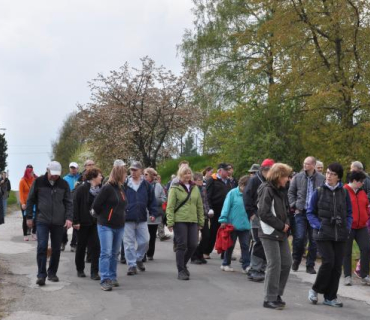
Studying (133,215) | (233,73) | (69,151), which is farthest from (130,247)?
(69,151)

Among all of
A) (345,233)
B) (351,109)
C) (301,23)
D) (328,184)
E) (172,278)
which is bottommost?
(172,278)

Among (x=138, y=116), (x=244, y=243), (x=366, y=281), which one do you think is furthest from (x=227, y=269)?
(x=138, y=116)

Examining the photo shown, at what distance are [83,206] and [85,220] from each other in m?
0.24

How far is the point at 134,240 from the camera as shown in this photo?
11.6 meters

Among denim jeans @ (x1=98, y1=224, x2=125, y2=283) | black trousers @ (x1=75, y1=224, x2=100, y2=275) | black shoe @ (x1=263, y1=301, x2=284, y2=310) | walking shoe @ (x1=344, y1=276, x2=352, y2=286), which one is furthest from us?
black trousers @ (x1=75, y1=224, x2=100, y2=275)

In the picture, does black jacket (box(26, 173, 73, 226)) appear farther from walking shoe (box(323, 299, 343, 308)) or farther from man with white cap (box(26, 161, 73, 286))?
walking shoe (box(323, 299, 343, 308))

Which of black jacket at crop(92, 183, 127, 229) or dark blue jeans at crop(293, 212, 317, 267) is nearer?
black jacket at crop(92, 183, 127, 229)

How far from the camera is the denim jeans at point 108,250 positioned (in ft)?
33.1

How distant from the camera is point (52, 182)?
10.5m

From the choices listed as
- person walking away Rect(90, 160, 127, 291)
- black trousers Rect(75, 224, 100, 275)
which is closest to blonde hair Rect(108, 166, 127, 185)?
person walking away Rect(90, 160, 127, 291)

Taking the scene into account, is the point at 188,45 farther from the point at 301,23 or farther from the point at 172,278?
the point at 172,278

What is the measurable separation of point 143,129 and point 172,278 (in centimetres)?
2590

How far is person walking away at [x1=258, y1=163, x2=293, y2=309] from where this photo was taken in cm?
872

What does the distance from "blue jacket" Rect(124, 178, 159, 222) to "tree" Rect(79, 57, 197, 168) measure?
23.5 meters
